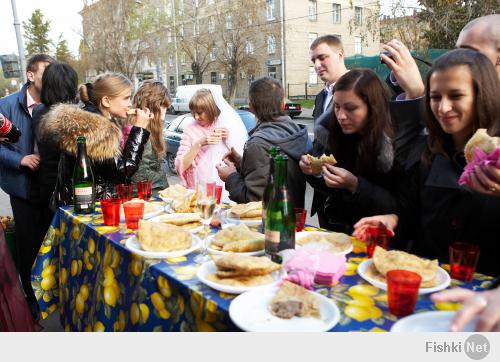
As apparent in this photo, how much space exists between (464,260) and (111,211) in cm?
187

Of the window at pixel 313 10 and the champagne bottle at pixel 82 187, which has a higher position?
the window at pixel 313 10

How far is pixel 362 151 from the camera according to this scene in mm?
2410

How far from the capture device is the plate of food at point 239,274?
1.47 metres

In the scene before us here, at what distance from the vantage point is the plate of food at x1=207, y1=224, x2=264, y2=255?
177 cm

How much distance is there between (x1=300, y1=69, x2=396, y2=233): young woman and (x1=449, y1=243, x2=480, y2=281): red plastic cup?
68cm

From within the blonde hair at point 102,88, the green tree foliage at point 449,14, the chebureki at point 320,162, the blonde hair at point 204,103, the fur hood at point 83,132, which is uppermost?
the green tree foliage at point 449,14

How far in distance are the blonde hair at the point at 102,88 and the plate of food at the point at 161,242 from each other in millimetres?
1851

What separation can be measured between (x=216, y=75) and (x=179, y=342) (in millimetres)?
38008

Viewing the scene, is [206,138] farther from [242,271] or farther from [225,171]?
[242,271]

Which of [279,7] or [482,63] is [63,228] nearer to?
[482,63]

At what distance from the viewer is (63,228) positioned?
2.77m

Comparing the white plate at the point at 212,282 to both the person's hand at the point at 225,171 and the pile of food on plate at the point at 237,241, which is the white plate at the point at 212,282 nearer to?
the pile of food on plate at the point at 237,241

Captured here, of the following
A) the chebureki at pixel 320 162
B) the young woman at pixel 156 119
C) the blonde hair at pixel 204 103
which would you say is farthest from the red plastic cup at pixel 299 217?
the blonde hair at pixel 204 103

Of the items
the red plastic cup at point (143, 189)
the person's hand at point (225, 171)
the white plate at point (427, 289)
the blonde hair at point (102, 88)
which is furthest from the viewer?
the blonde hair at point (102, 88)
